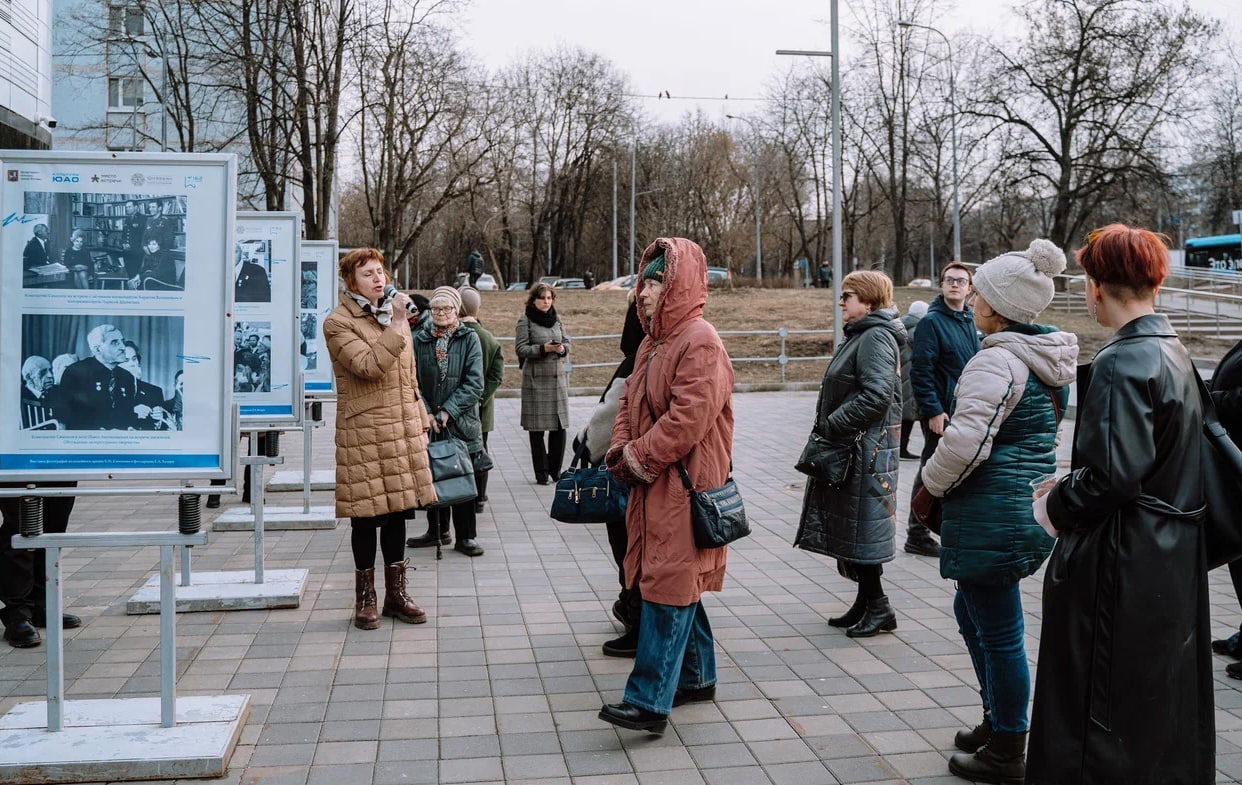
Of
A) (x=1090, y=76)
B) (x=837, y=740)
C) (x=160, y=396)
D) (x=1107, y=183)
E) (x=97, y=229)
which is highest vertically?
(x=1090, y=76)

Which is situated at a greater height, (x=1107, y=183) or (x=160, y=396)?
(x=1107, y=183)

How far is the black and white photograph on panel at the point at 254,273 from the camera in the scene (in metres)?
7.54

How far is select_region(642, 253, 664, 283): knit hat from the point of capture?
14.4 feet

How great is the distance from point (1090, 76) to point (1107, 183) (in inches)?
128

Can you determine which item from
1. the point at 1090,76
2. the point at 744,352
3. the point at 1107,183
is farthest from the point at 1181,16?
the point at 744,352

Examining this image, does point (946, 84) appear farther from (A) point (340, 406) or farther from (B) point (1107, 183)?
(A) point (340, 406)

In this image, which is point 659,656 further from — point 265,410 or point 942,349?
point 265,410

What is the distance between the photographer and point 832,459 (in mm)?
5578

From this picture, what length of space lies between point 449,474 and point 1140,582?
4297mm

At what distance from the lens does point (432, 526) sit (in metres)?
7.95

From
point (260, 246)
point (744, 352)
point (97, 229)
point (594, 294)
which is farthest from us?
point (594, 294)

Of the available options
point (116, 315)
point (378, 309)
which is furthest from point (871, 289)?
point (116, 315)

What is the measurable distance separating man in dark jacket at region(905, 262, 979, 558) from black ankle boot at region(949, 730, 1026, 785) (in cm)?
342

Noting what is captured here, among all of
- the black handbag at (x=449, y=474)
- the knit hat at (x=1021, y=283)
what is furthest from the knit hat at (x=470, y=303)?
the knit hat at (x=1021, y=283)
